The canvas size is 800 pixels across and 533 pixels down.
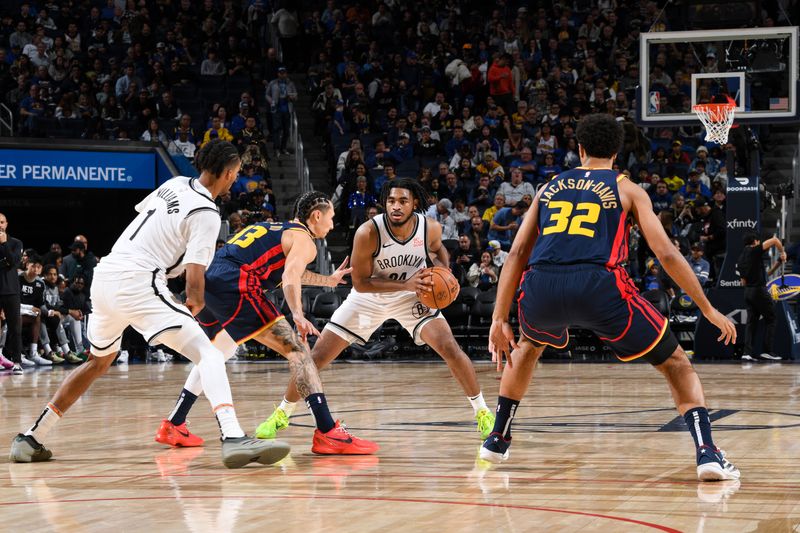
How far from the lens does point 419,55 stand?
23.0 m

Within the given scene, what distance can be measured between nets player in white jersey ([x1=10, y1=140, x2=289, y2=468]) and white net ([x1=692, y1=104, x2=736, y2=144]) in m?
9.73

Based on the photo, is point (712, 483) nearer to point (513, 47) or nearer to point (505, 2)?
point (513, 47)

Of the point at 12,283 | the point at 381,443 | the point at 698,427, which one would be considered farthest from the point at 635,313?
the point at 12,283

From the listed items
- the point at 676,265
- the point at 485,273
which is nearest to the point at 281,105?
the point at 485,273

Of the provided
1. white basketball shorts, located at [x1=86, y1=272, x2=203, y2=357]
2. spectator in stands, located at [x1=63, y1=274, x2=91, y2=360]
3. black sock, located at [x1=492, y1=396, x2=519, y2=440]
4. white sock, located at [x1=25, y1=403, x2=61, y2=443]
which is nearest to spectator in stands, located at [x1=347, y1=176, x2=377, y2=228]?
spectator in stands, located at [x1=63, y1=274, x2=91, y2=360]

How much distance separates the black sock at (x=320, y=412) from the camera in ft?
21.4

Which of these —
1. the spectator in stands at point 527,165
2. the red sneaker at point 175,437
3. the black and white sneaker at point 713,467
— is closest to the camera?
the black and white sneaker at point 713,467

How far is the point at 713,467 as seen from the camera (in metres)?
5.27

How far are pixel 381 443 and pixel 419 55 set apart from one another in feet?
55.4

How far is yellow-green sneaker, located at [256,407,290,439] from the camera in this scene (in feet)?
23.5

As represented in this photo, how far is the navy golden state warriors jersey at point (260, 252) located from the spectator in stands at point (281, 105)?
1407cm

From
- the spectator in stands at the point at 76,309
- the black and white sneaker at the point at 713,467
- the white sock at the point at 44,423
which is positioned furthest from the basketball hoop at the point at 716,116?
the white sock at the point at 44,423

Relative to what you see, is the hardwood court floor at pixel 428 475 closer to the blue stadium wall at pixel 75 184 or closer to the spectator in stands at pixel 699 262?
the spectator in stands at pixel 699 262

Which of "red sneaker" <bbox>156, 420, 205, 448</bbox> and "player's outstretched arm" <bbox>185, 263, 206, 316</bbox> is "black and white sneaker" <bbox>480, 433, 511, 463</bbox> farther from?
"red sneaker" <bbox>156, 420, 205, 448</bbox>
